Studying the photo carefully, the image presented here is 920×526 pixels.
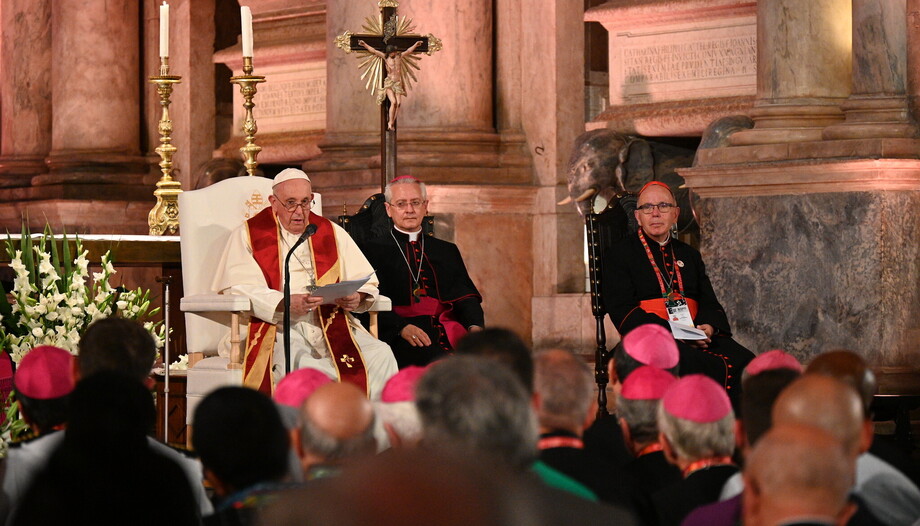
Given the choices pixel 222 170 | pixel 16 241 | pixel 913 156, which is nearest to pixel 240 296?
pixel 16 241

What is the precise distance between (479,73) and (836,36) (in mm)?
3206

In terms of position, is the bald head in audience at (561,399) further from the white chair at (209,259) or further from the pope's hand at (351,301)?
the white chair at (209,259)

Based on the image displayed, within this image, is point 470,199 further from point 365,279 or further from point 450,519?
point 450,519

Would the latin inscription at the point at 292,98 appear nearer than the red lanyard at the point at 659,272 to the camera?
No

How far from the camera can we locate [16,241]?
29.4 feet

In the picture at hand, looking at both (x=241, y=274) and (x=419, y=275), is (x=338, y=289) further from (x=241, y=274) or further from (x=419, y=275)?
(x=419, y=275)

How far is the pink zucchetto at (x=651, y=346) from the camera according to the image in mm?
5422

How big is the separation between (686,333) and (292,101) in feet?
26.1

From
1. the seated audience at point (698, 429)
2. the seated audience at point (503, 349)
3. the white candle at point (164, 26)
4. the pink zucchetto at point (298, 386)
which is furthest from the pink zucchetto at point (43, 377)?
the white candle at point (164, 26)

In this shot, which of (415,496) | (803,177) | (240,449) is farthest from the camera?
(803,177)

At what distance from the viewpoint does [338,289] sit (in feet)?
23.4

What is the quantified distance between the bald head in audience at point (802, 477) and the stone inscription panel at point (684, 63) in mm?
8929

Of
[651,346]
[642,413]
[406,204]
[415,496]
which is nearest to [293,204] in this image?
[406,204]

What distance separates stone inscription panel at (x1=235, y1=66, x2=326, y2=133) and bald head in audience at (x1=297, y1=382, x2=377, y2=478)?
36.9 ft
